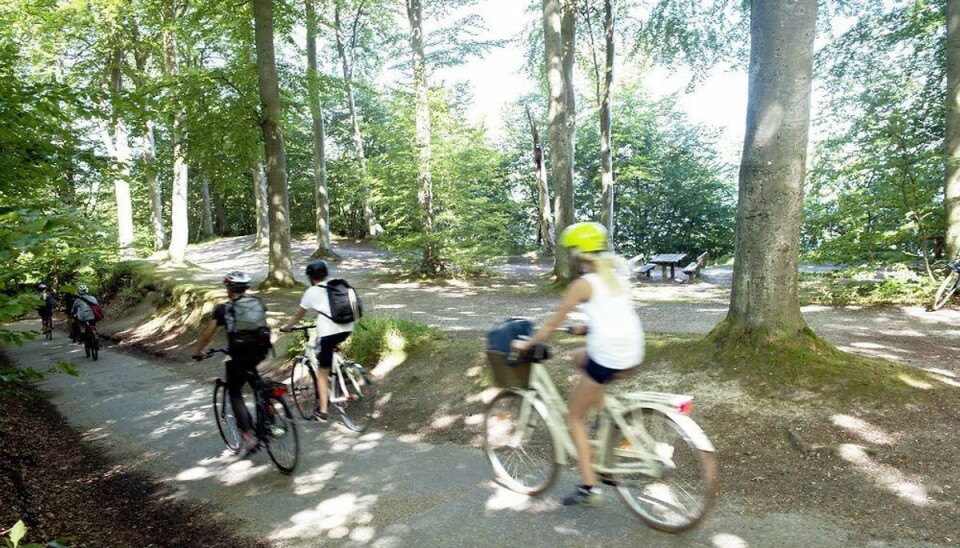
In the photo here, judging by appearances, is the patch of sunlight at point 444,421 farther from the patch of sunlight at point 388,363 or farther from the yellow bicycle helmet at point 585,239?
the yellow bicycle helmet at point 585,239

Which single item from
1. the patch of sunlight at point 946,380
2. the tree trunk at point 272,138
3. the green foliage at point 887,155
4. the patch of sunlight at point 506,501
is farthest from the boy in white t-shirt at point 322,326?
the green foliage at point 887,155

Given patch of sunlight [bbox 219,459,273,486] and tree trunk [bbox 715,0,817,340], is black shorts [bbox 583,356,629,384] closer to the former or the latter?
tree trunk [bbox 715,0,817,340]

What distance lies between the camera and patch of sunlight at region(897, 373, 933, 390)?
476 centimetres

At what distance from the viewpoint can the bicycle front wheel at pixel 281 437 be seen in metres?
5.17

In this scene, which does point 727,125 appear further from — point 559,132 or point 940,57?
point 559,132

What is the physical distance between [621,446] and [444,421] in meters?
3.00

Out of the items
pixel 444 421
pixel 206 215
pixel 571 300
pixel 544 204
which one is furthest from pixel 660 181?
pixel 206 215

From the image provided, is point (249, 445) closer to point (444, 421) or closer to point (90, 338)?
point (444, 421)

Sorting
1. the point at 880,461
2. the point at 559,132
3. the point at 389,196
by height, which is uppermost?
the point at 559,132

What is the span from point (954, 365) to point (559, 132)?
1043 centimetres

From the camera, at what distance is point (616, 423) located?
3.61 meters

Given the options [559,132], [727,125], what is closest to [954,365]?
[559,132]

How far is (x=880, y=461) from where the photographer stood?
4.05 metres

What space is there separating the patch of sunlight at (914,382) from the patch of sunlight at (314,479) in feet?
17.1
